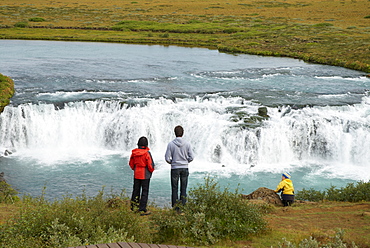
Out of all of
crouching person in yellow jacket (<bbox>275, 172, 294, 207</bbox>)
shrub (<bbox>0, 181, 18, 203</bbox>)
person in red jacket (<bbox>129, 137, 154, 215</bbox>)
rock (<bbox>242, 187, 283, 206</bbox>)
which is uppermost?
person in red jacket (<bbox>129, 137, 154, 215</bbox>)

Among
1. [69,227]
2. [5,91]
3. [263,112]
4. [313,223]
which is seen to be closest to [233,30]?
[263,112]

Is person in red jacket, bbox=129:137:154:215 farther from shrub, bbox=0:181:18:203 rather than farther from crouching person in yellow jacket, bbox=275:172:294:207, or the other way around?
shrub, bbox=0:181:18:203

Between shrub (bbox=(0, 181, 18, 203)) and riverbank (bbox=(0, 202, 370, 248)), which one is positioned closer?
riverbank (bbox=(0, 202, 370, 248))

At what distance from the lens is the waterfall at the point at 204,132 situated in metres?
24.7

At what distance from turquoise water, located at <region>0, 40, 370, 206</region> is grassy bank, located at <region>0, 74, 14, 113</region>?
0.59m

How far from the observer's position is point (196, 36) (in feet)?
249

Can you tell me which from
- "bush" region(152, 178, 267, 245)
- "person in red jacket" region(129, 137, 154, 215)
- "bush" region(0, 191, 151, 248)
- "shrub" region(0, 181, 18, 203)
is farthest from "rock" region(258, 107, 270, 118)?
"bush" region(0, 191, 151, 248)

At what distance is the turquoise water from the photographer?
2139 centimetres

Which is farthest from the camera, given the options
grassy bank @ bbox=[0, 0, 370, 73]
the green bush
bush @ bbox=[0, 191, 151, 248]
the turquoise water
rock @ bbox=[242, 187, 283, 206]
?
grassy bank @ bbox=[0, 0, 370, 73]

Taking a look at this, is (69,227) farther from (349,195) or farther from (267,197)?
(349,195)

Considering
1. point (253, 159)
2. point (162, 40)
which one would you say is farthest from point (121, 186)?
point (162, 40)

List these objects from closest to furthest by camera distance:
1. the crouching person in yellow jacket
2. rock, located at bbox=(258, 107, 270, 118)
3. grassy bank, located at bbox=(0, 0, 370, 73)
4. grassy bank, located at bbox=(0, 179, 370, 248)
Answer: grassy bank, located at bbox=(0, 179, 370, 248) → the crouching person in yellow jacket → rock, located at bbox=(258, 107, 270, 118) → grassy bank, located at bbox=(0, 0, 370, 73)

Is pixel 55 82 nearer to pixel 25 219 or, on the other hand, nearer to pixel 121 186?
pixel 121 186

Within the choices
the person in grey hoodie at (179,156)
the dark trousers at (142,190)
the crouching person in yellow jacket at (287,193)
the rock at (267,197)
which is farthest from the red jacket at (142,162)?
the crouching person in yellow jacket at (287,193)
